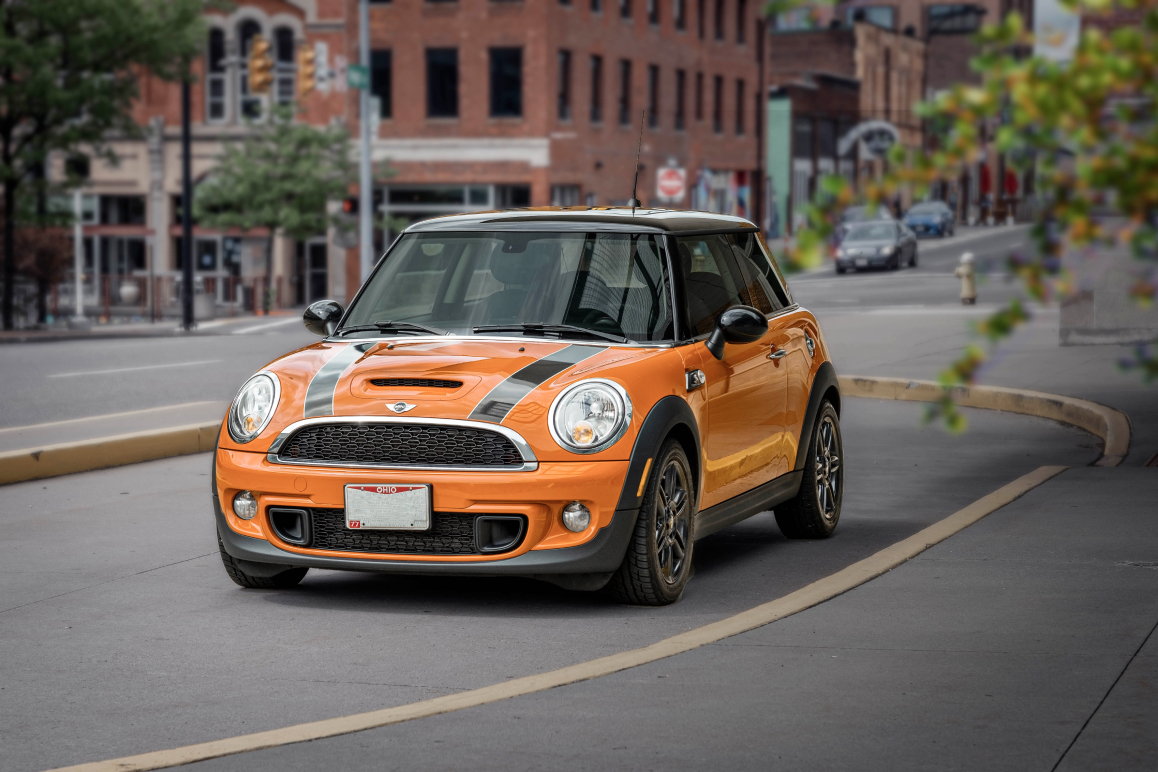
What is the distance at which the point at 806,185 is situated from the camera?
8388 centimetres

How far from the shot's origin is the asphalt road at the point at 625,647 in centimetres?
504

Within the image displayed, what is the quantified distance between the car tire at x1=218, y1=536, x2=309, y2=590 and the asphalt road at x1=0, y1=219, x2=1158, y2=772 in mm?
72

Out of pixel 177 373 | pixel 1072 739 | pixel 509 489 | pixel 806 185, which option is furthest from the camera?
pixel 806 185

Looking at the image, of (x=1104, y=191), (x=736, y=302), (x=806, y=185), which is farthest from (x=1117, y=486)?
(x=806, y=185)

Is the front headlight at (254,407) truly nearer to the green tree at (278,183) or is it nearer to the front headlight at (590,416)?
the front headlight at (590,416)

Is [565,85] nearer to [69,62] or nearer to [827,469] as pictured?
[69,62]

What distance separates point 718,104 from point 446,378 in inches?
2472

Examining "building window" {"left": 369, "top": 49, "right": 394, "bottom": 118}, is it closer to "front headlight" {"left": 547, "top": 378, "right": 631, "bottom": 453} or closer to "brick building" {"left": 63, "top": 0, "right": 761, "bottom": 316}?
"brick building" {"left": 63, "top": 0, "right": 761, "bottom": 316}

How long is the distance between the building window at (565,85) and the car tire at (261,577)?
48.1 metres

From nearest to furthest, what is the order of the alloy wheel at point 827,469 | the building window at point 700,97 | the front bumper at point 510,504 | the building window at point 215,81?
the front bumper at point 510,504 → the alloy wheel at point 827,469 → the building window at point 215,81 → the building window at point 700,97

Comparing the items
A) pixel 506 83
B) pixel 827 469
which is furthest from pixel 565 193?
pixel 827 469

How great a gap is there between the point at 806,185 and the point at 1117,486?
74698 mm

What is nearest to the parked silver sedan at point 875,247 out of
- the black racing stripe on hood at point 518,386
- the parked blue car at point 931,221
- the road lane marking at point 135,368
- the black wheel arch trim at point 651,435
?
the parked blue car at point 931,221

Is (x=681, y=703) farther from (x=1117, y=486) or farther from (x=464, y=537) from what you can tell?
(x=1117, y=486)
